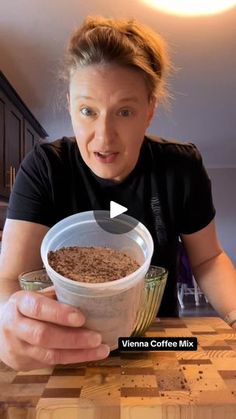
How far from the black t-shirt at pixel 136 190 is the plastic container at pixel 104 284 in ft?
0.55

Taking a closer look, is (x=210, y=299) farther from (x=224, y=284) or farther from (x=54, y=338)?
(x=54, y=338)

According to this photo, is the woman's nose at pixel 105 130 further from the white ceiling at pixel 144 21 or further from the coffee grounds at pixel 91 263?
the white ceiling at pixel 144 21

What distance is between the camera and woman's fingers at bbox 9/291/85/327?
1.03 ft

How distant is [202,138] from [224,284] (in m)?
3.35

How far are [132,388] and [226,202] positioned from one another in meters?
5.60

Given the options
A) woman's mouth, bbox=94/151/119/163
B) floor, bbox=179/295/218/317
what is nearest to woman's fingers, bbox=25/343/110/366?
woman's mouth, bbox=94/151/119/163

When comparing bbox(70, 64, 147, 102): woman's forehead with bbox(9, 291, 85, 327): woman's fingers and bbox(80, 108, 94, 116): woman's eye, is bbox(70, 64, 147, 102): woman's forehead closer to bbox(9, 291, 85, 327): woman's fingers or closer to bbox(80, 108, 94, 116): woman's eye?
bbox(80, 108, 94, 116): woman's eye

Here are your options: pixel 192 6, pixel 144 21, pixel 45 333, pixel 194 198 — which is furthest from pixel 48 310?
pixel 144 21

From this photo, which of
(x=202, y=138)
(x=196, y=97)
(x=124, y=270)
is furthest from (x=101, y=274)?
(x=202, y=138)

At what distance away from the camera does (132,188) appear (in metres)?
0.58

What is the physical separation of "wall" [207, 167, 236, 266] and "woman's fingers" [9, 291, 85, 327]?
18.1 feet

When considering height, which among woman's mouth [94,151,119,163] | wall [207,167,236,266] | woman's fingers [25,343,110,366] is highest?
woman's mouth [94,151,119,163]

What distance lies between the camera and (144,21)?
5.91 ft

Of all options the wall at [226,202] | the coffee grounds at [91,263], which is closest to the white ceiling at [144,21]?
the coffee grounds at [91,263]
